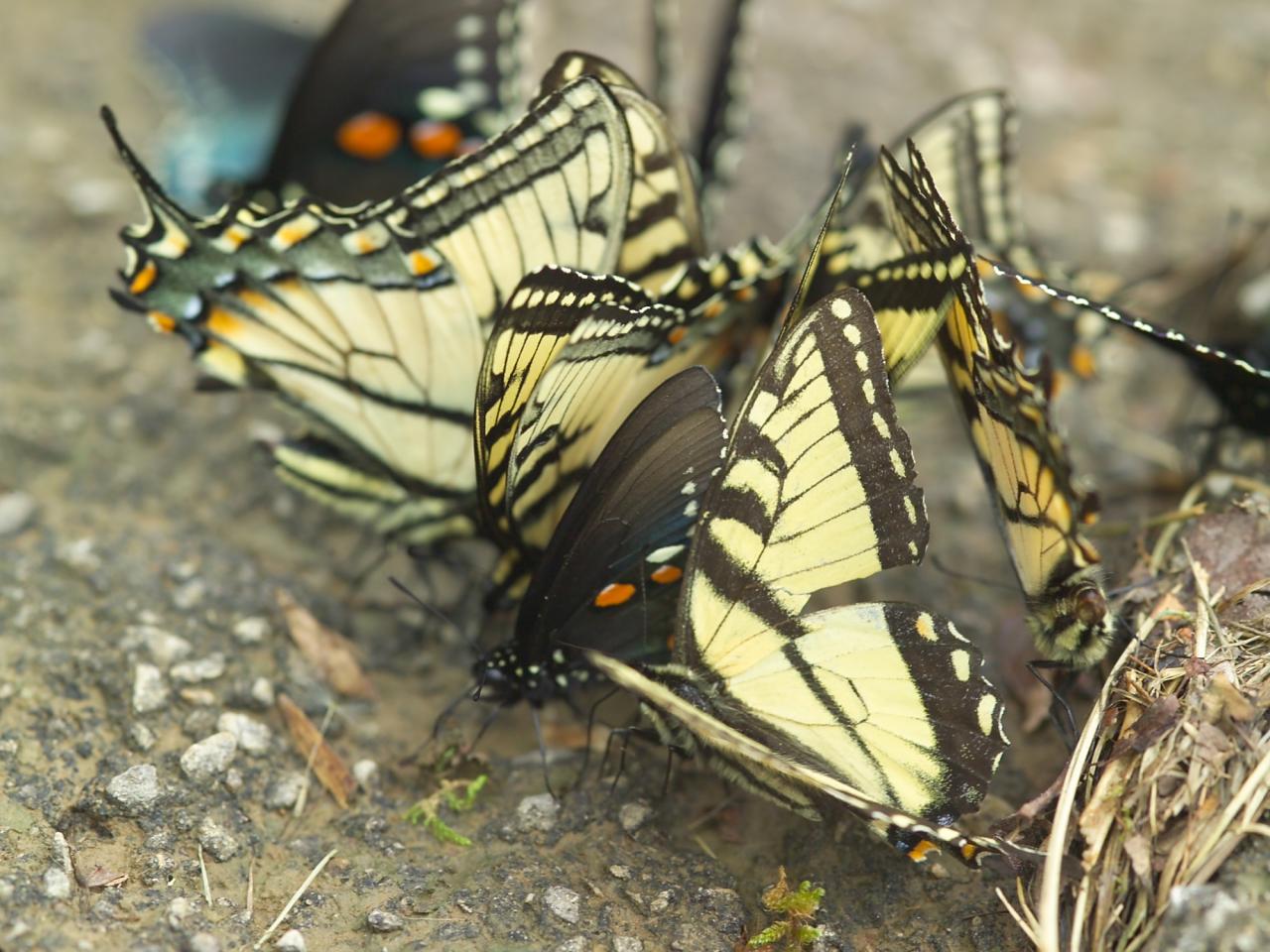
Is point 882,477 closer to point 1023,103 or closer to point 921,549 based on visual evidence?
point 921,549

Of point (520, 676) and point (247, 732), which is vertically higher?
point (520, 676)

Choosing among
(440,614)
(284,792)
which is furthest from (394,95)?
(284,792)

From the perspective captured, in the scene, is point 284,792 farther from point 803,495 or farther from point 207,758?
point 803,495

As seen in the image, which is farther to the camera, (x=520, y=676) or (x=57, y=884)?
(x=520, y=676)

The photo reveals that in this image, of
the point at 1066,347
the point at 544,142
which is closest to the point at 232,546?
the point at 544,142

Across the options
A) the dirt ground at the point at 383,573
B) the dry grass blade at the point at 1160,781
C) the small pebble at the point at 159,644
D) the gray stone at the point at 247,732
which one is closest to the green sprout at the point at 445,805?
the dirt ground at the point at 383,573

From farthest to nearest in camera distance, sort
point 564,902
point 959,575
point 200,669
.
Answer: point 959,575
point 200,669
point 564,902
